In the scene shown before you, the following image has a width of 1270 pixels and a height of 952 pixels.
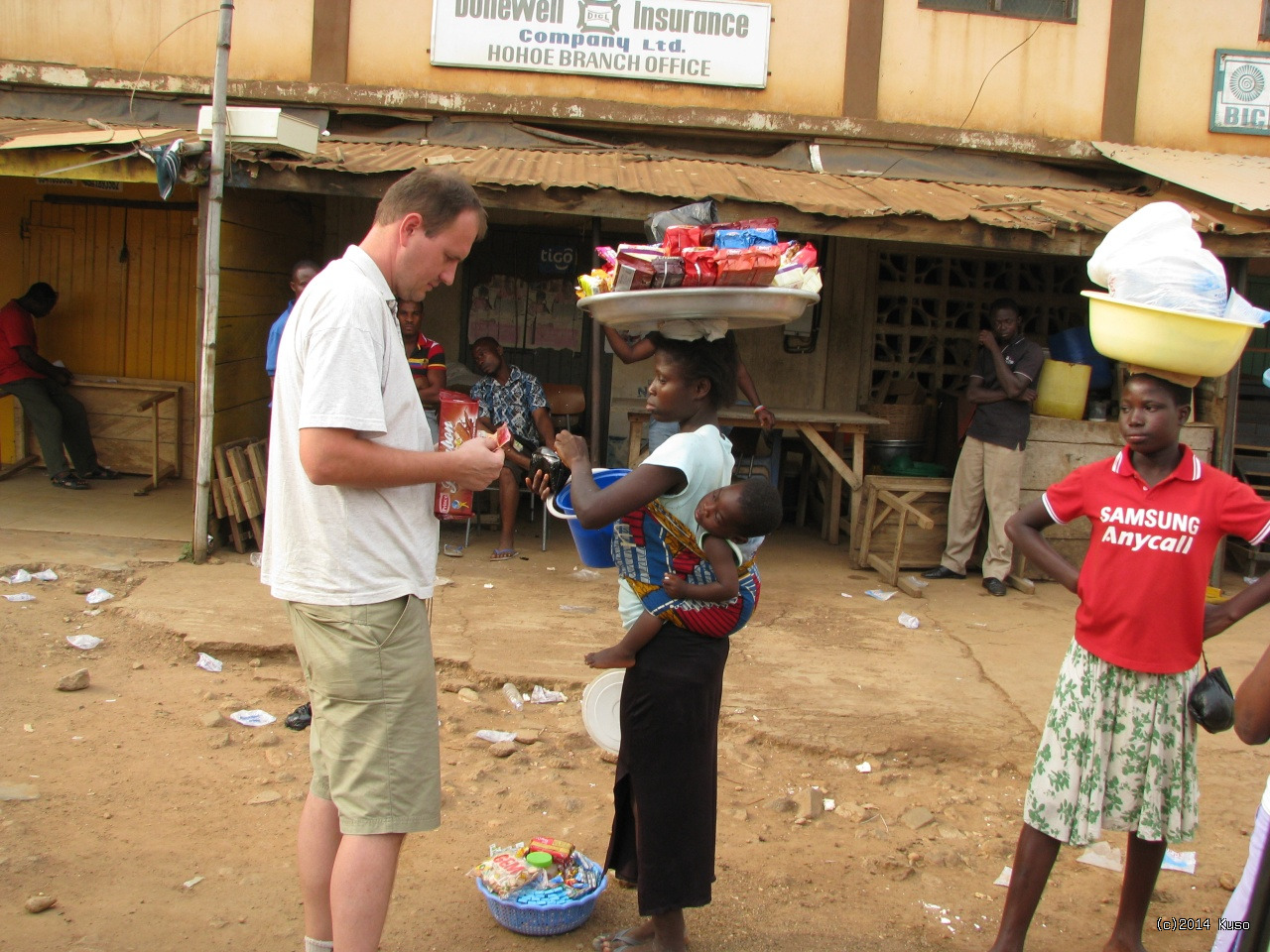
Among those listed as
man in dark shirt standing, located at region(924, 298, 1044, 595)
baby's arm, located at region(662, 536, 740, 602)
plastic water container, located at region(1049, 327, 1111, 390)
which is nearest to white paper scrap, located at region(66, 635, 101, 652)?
baby's arm, located at region(662, 536, 740, 602)

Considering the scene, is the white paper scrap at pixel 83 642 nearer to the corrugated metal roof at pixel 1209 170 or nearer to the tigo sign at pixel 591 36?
the tigo sign at pixel 591 36

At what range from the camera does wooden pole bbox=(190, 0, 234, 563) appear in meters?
6.50

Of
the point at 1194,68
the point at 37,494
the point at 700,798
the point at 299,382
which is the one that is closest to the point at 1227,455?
Result: the point at 1194,68

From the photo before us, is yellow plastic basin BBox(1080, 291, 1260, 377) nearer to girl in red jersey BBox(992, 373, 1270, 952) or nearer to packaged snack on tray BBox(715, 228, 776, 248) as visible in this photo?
girl in red jersey BBox(992, 373, 1270, 952)

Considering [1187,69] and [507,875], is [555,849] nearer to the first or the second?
[507,875]

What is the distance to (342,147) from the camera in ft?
25.2

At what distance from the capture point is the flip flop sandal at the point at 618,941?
298 cm

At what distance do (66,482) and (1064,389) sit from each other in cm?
781

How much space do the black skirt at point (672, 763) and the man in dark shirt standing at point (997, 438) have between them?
498cm

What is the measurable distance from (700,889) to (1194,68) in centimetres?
872

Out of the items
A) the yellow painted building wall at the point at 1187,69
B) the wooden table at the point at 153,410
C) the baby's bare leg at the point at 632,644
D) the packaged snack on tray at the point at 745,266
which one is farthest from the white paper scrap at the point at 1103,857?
the wooden table at the point at 153,410

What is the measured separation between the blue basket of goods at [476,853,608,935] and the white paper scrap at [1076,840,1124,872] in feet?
5.77

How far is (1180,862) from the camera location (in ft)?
12.2

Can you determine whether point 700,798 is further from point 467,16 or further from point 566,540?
point 467,16
